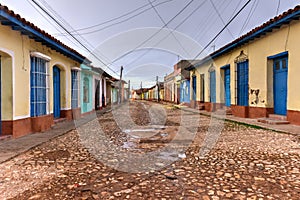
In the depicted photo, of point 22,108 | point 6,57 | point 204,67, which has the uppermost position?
point 204,67

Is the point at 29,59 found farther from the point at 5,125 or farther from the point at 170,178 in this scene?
the point at 170,178

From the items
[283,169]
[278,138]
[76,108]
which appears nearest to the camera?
[283,169]

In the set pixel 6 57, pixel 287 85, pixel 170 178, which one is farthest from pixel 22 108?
pixel 287 85

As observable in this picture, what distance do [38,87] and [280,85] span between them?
8.67 metres

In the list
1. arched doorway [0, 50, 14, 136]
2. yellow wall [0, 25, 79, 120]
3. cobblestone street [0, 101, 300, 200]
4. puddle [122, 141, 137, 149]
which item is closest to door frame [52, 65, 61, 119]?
yellow wall [0, 25, 79, 120]

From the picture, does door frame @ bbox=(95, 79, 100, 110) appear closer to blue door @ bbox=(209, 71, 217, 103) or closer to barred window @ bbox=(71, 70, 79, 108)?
barred window @ bbox=(71, 70, 79, 108)

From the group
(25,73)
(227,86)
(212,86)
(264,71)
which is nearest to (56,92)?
(25,73)

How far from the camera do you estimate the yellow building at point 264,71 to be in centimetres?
780

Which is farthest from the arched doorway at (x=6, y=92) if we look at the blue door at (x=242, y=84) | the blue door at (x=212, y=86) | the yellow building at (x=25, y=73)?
the blue door at (x=212, y=86)

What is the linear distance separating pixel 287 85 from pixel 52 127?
8.45 meters

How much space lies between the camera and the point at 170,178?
134 inches

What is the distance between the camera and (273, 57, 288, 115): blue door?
8648 mm

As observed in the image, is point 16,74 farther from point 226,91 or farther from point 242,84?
point 226,91

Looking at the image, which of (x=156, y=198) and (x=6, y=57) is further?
(x=6, y=57)
